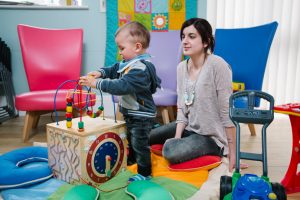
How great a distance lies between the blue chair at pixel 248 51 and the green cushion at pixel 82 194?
1114 millimetres

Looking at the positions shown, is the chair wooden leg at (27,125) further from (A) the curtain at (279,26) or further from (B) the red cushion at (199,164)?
(A) the curtain at (279,26)

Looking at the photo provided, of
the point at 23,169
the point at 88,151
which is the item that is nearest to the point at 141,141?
the point at 88,151

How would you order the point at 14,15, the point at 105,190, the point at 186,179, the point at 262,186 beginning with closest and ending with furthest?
the point at 262,186, the point at 105,190, the point at 186,179, the point at 14,15

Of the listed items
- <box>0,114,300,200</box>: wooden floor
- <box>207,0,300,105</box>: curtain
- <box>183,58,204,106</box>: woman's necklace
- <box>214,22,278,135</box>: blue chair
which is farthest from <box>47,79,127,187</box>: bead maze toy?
<box>207,0,300,105</box>: curtain

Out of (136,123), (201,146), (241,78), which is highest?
(241,78)

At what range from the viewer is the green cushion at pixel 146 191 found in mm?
1046

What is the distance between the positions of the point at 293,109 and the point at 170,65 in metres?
1.34

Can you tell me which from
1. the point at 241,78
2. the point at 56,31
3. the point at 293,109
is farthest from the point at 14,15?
the point at 293,109

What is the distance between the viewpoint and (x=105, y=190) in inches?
48.1

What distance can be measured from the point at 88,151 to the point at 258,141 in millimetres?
1328

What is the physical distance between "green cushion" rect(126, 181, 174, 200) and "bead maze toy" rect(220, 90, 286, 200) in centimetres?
22

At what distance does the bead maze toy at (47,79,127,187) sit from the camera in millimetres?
1206

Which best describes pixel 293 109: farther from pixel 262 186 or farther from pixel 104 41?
pixel 104 41

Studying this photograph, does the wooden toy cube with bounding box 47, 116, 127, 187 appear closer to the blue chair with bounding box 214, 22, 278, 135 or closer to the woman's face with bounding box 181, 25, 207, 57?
the woman's face with bounding box 181, 25, 207, 57
